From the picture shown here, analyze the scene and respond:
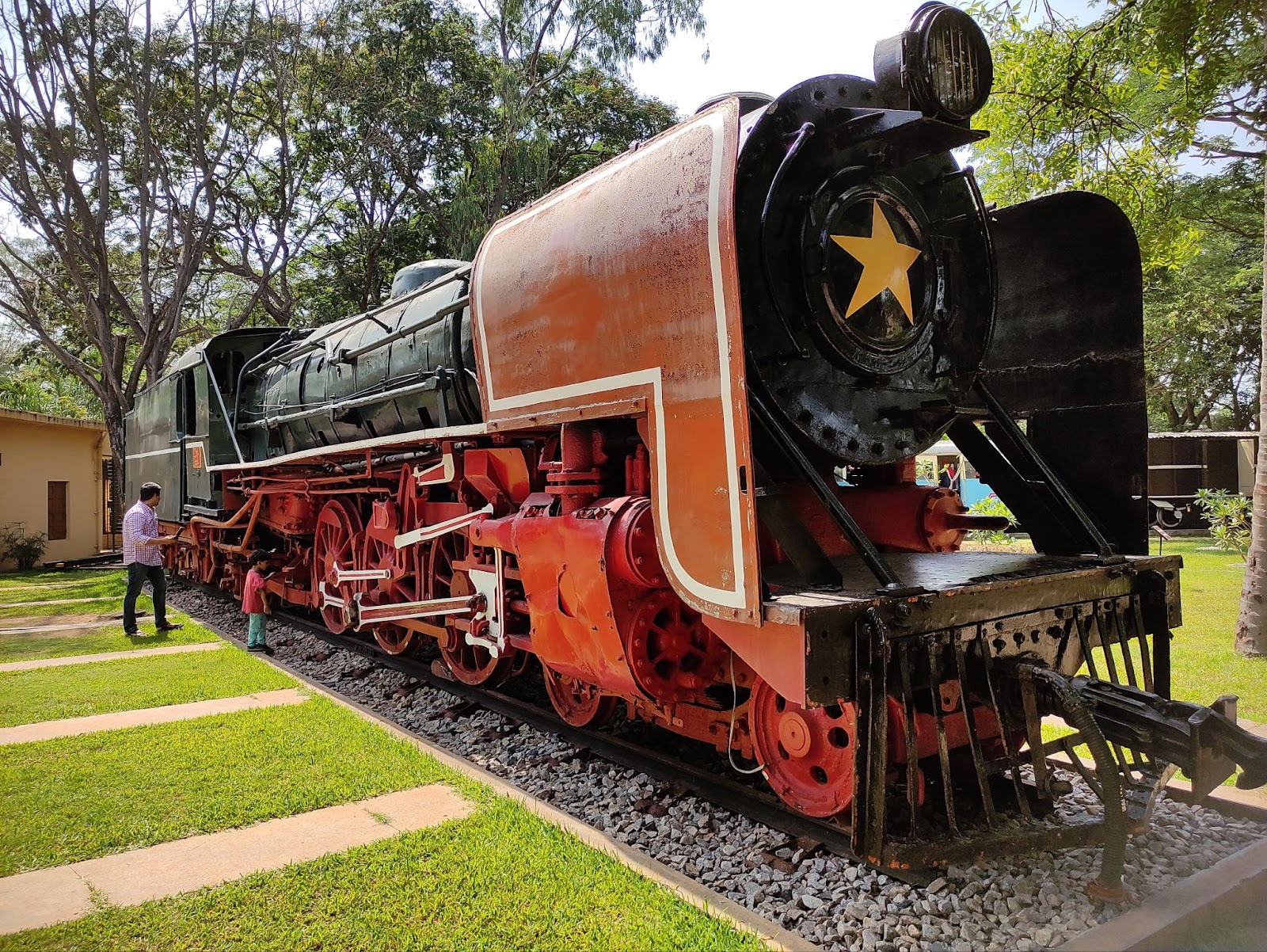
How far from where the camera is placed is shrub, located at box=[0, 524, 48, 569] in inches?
672

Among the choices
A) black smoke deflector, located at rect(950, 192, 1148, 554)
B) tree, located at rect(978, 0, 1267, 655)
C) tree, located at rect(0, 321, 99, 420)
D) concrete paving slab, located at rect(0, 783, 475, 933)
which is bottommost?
concrete paving slab, located at rect(0, 783, 475, 933)

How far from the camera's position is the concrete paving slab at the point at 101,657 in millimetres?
7098

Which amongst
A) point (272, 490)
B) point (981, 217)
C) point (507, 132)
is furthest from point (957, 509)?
point (507, 132)

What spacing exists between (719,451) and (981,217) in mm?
2005

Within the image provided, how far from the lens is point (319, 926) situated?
2648mm

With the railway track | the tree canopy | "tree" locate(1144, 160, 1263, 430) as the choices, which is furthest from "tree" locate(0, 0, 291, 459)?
"tree" locate(1144, 160, 1263, 430)

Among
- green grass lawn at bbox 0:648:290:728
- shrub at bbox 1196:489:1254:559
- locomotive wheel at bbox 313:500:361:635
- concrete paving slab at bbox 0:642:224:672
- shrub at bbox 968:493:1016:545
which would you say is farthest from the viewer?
shrub at bbox 968:493:1016:545

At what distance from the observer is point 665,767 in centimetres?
399

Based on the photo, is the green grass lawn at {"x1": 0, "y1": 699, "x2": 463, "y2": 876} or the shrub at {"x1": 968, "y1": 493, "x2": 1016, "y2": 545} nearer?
the green grass lawn at {"x1": 0, "y1": 699, "x2": 463, "y2": 876}

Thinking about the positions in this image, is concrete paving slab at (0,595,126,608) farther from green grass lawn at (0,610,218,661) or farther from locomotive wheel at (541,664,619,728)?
locomotive wheel at (541,664,619,728)

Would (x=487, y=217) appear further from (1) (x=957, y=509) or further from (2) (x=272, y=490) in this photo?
(1) (x=957, y=509)

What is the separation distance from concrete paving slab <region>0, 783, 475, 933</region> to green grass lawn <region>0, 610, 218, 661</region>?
5386 mm

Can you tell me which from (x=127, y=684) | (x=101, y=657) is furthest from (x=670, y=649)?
(x=101, y=657)

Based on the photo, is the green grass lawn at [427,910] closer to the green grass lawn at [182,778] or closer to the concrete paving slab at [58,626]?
the green grass lawn at [182,778]
